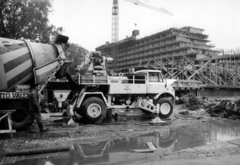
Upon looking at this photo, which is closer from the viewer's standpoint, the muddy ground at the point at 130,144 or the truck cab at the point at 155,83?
the muddy ground at the point at 130,144

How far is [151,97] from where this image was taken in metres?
12.5

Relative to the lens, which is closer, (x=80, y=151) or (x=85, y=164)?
(x=85, y=164)

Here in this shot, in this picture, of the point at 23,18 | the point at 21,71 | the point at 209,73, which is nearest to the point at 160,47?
the point at 209,73

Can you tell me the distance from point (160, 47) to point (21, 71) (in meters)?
66.0

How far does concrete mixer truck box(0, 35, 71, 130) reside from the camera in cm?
847

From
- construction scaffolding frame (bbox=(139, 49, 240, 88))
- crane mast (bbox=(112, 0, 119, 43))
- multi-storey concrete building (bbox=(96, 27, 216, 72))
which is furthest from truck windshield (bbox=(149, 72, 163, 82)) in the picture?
crane mast (bbox=(112, 0, 119, 43))

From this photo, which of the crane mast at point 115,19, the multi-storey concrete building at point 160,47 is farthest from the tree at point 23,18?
the crane mast at point 115,19

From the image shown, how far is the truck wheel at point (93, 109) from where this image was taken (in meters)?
10.4

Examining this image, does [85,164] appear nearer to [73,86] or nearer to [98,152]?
[98,152]

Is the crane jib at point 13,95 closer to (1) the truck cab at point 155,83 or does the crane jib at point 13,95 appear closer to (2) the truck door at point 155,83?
(1) the truck cab at point 155,83

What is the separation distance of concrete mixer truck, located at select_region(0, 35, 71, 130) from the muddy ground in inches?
37.0

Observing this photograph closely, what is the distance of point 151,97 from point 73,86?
14.2ft

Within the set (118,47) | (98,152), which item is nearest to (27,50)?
(98,152)

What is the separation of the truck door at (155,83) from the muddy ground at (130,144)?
8.55 feet
